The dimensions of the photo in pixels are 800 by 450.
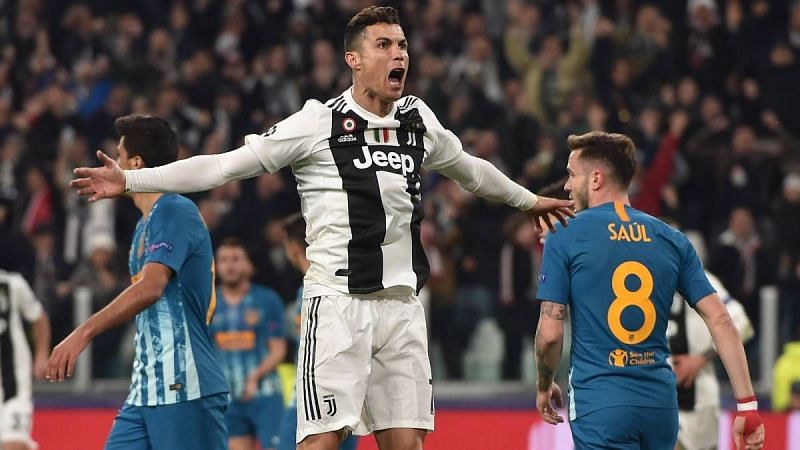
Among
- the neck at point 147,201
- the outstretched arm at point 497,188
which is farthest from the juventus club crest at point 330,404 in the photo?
the neck at point 147,201

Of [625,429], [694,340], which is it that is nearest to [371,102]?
[625,429]

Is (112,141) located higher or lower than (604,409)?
higher

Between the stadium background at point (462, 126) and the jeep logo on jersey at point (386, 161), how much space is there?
16.8 ft

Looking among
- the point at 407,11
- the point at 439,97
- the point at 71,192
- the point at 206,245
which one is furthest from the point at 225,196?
the point at 206,245

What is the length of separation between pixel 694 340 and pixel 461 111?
6250 mm

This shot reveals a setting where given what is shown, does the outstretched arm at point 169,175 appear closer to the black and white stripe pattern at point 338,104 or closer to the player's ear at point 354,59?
the black and white stripe pattern at point 338,104

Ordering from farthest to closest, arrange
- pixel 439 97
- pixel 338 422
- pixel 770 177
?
1. pixel 439 97
2. pixel 770 177
3. pixel 338 422

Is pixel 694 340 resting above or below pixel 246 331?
below

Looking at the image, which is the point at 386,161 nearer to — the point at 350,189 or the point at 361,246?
the point at 350,189

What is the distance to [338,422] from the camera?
18.8 ft

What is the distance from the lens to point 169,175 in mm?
5555

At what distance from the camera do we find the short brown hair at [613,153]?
622 centimetres

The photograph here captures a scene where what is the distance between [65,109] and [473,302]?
5.63 m

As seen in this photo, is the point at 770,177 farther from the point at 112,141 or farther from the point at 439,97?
the point at 112,141
